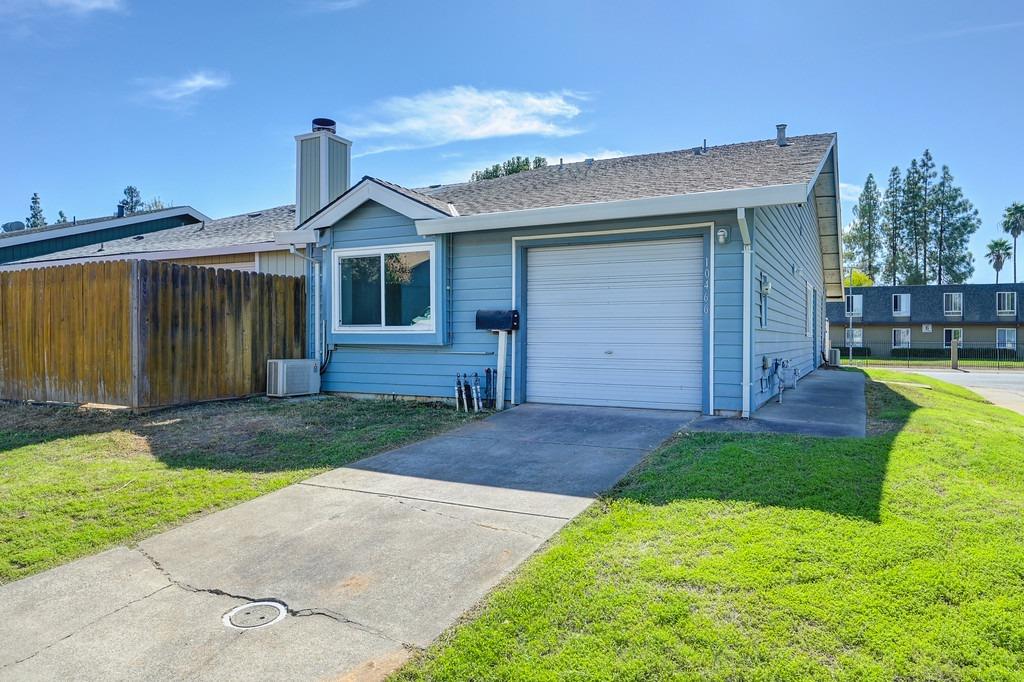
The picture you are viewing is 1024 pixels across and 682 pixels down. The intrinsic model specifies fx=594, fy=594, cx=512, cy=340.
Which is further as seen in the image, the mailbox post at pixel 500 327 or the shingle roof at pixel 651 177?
the mailbox post at pixel 500 327

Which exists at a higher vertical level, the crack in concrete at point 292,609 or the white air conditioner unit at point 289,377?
the white air conditioner unit at point 289,377

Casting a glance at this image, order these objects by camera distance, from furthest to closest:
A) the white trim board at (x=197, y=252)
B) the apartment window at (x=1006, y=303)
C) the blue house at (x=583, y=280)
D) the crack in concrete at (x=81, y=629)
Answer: the apartment window at (x=1006, y=303)
the white trim board at (x=197, y=252)
the blue house at (x=583, y=280)
the crack in concrete at (x=81, y=629)

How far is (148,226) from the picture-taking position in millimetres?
21359

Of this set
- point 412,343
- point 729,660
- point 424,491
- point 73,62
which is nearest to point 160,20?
point 73,62

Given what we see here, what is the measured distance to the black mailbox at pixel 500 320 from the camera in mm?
8289

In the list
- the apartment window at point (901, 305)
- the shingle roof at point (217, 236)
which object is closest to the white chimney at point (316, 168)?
the shingle roof at point (217, 236)

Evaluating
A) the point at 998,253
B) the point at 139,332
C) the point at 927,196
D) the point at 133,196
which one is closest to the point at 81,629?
the point at 139,332

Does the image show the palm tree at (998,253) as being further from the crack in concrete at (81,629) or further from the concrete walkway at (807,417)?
the crack in concrete at (81,629)

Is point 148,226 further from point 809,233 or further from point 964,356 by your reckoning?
point 964,356

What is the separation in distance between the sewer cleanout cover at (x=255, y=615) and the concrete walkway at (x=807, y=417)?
4.78 meters

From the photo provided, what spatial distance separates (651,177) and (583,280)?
212 cm

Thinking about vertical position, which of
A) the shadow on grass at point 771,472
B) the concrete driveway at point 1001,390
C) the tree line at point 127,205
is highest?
the tree line at point 127,205

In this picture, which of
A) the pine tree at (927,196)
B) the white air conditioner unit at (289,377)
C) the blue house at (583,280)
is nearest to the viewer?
the blue house at (583,280)

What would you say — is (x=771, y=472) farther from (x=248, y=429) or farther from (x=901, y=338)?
(x=901, y=338)
